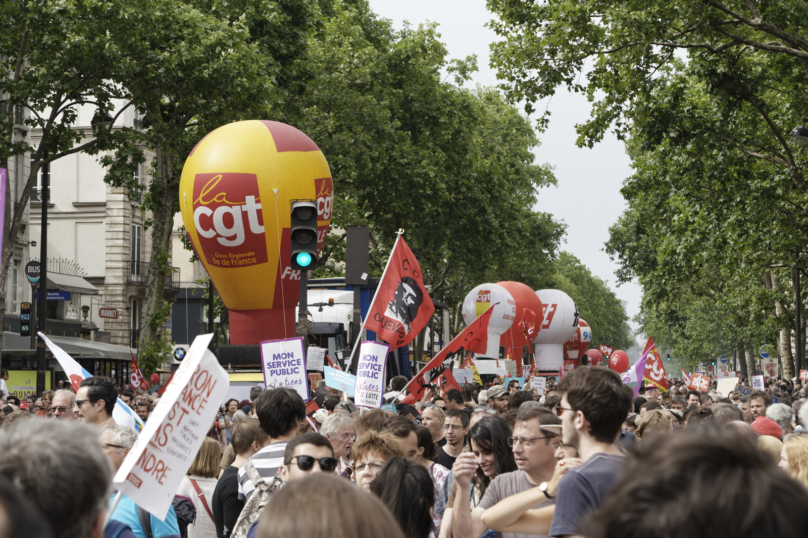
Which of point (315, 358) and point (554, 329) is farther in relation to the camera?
point (554, 329)

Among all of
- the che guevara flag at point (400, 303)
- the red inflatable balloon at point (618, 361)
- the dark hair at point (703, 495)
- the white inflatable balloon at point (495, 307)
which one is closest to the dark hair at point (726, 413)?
the che guevara flag at point (400, 303)

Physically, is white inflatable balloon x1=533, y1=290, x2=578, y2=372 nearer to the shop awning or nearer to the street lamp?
the shop awning

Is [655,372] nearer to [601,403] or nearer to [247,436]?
[247,436]

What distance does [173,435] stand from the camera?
136 inches

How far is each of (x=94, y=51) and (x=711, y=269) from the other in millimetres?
34070

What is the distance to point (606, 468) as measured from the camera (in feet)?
11.1

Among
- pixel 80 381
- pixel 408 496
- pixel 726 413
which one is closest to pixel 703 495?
pixel 408 496

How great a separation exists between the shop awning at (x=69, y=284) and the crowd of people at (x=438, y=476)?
31.2m

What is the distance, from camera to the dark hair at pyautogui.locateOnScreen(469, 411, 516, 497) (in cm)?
523

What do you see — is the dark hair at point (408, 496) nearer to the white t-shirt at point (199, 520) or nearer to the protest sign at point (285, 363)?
the white t-shirt at point (199, 520)

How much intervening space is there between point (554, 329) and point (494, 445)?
135ft

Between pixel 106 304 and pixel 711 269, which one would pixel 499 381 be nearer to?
pixel 711 269

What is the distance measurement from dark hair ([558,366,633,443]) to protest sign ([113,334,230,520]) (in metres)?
1.43

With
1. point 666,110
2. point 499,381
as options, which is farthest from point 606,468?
point 499,381
